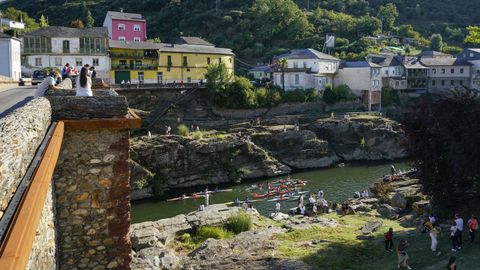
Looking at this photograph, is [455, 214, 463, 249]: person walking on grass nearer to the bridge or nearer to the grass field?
the grass field

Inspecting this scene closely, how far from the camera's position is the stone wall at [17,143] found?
5.02 metres

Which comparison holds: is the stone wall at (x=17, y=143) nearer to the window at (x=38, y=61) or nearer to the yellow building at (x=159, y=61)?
the window at (x=38, y=61)

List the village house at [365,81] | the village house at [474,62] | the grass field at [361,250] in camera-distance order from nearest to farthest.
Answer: the grass field at [361,250]
the village house at [365,81]
the village house at [474,62]

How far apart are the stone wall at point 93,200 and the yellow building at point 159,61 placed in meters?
51.7

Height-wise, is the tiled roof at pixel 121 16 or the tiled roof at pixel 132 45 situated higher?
the tiled roof at pixel 121 16

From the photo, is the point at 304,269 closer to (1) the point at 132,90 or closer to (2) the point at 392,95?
(1) the point at 132,90

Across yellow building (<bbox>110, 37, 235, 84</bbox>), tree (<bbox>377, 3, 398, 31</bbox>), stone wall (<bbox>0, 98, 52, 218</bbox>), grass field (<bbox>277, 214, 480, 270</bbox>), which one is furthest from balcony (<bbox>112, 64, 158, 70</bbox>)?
tree (<bbox>377, 3, 398, 31</bbox>)

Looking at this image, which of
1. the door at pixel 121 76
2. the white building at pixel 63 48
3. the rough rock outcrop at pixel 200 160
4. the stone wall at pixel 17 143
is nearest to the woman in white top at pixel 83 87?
the stone wall at pixel 17 143

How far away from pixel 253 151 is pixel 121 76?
67.7 ft

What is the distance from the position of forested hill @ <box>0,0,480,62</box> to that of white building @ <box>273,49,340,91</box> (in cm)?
1874

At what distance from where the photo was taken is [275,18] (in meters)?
98.3

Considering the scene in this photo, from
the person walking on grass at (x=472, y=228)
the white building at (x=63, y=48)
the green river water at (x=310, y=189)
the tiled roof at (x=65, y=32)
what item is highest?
the tiled roof at (x=65, y=32)

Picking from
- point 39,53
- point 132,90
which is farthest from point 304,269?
point 39,53

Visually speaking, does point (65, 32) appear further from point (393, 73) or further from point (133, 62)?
point (393, 73)
